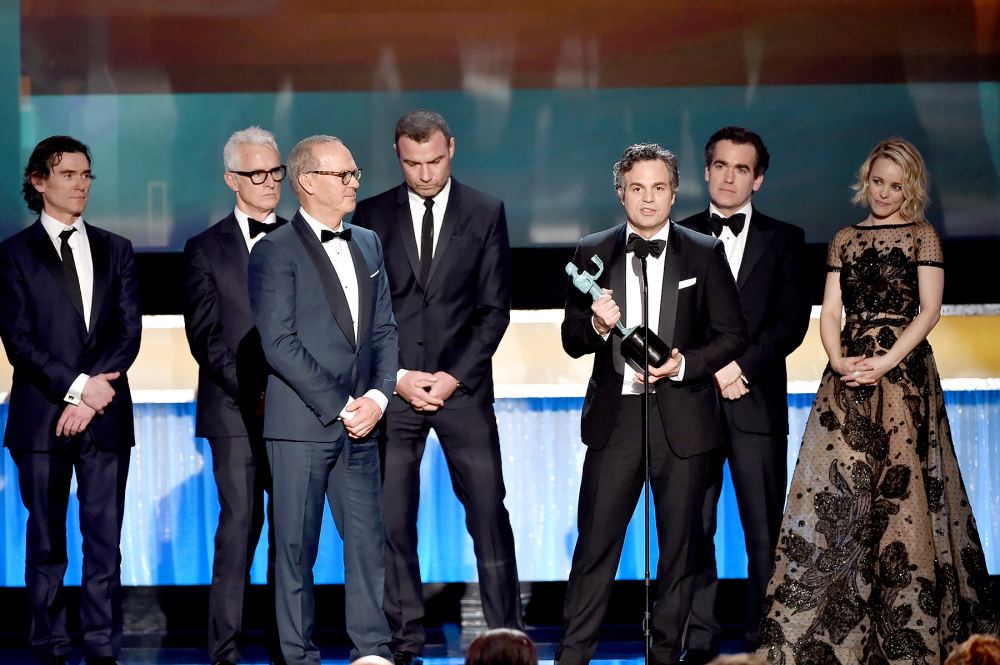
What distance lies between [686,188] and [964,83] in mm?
1376

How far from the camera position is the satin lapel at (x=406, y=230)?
4539 mm

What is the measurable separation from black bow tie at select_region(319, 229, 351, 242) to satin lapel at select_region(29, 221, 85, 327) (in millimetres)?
1185

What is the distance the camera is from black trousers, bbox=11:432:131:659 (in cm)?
461

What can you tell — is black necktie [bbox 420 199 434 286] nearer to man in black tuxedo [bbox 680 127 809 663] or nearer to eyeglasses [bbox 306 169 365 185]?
eyeglasses [bbox 306 169 365 185]

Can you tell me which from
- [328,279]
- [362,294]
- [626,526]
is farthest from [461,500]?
[328,279]

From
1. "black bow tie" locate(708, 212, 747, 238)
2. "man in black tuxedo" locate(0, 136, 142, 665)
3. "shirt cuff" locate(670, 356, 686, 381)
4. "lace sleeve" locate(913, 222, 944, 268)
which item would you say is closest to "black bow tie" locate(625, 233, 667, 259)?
"shirt cuff" locate(670, 356, 686, 381)

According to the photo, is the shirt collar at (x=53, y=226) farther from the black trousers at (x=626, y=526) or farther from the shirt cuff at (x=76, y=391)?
the black trousers at (x=626, y=526)

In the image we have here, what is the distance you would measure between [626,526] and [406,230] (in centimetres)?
127

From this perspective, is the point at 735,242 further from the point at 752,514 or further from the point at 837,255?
the point at 752,514

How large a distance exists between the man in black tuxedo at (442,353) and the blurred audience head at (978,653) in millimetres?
2262

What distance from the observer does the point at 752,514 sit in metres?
4.63

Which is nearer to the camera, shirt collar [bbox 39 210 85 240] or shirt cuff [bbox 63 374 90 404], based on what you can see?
shirt cuff [bbox 63 374 90 404]

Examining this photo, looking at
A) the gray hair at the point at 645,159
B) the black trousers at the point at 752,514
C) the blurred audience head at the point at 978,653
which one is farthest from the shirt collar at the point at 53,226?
the blurred audience head at the point at 978,653

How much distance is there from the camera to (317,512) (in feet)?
13.0
